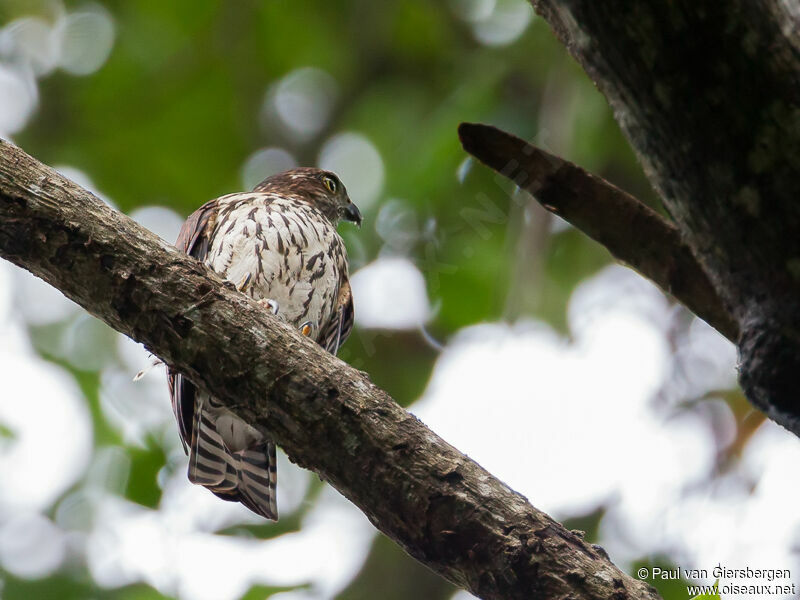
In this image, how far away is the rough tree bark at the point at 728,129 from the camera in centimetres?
154

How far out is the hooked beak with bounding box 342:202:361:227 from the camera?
721 centimetres

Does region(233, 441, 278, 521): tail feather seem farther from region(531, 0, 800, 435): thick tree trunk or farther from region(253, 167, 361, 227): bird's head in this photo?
region(531, 0, 800, 435): thick tree trunk

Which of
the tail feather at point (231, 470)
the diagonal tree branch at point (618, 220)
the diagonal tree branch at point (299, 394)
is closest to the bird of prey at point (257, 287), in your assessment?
the tail feather at point (231, 470)

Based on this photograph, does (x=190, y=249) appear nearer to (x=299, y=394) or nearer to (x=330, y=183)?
(x=330, y=183)

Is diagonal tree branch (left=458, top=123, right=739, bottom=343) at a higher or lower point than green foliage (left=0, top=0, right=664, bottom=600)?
lower

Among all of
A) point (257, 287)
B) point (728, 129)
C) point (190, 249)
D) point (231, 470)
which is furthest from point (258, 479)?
point (728, 129)

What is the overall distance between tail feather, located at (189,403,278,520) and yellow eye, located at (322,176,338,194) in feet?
8.92

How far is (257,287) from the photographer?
17.1ft

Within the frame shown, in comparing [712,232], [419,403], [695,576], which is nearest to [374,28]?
[419,403]

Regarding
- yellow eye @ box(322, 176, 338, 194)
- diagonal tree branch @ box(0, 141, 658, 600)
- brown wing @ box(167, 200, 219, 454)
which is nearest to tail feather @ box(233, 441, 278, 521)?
brown wing @ box(167, 200, 219, 454)

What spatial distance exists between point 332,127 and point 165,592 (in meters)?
4.58

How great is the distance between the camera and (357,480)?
267 centimetres

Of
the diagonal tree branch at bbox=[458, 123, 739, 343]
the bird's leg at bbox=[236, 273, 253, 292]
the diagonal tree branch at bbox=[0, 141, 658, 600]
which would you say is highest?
the bird's leg at bbox=[236, 273, 253, 292]

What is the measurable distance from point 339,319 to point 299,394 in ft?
9.83
